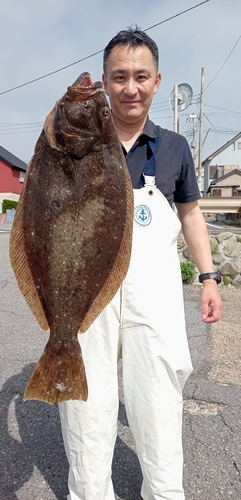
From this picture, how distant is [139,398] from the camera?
6.56ft

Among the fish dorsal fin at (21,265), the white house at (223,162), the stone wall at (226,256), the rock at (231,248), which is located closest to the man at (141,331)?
the fish dorsal fin at (21,265)

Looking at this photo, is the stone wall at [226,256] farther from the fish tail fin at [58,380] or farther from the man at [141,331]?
the fish tail fin at [58,380]

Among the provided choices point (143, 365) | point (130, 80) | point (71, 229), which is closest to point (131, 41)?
point (130, 80)

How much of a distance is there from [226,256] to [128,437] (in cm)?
583

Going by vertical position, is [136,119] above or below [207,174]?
below

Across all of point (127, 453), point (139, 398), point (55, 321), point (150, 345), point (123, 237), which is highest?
point (123, 237)

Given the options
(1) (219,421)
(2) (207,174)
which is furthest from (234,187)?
(1) (219,421)

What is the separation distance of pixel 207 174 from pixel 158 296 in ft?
175

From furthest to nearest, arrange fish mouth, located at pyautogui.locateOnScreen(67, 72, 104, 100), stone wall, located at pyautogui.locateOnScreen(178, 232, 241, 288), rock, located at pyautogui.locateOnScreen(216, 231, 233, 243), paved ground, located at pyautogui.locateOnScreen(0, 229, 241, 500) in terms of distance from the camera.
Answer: rock, located at pyautogui.locateOnScreen(216, 231, 233, 243) < stone wall, located at pyautogui.locateOnScreen(178, 232, 241, 288) < paved ground, located at pyautogui.locateOnScreen(0, 229, 241, 500) < fish mouth, located at pyautogui.locateOnScreen(67, 72, 104, 100)

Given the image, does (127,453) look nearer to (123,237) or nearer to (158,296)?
(158,296)

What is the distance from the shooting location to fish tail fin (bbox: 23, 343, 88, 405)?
5.67 feet

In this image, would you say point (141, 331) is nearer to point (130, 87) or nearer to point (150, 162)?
point (150, 162)

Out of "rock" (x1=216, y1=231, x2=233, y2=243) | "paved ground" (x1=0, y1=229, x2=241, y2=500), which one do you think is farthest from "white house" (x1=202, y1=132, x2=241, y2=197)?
"paved ground" (x1=0, y1=229, x2=241, y2=500)

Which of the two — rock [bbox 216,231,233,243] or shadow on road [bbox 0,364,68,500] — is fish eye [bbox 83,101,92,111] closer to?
shadow on road [bbox 0,364,68,500]
